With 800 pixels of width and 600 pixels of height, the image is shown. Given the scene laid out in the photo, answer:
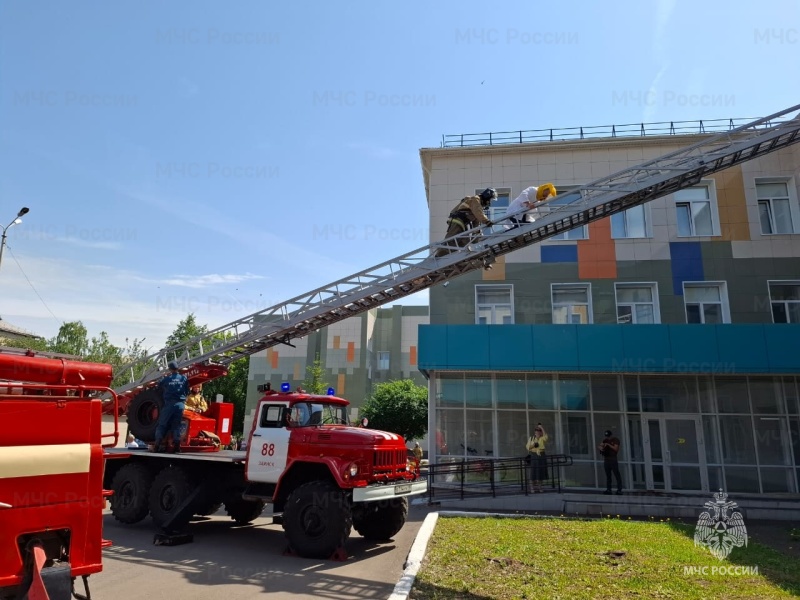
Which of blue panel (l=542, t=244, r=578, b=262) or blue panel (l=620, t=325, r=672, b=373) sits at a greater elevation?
blue panel (l=542, t=244, r=578, b=262)

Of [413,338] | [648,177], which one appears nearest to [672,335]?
[648,177]

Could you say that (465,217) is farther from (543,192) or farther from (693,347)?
(693,347)

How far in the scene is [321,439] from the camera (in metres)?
8.61

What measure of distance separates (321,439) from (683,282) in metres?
14.9

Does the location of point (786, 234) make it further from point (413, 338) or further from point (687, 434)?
point (413, 338)

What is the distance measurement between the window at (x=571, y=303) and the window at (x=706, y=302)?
3.26 m

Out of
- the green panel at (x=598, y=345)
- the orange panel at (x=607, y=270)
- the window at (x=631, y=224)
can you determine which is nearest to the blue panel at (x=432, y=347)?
the green panel at (x=598, y=345)

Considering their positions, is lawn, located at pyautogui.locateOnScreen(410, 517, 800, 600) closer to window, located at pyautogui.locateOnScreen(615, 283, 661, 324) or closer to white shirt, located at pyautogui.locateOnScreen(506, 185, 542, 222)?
white shirt, located at pyautogui.locateOnScreen(506, 185, 542, 222)

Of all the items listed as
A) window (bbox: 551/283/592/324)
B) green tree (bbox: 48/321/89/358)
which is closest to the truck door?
window (bbox: 551/283/592/324)

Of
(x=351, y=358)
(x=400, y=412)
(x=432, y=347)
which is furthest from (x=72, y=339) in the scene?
(x=432, y=347)

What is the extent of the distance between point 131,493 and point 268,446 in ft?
10.8

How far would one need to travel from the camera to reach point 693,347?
1588cm

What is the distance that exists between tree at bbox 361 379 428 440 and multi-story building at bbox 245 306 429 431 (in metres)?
11.4

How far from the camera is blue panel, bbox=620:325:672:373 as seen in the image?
1593 centimetres
